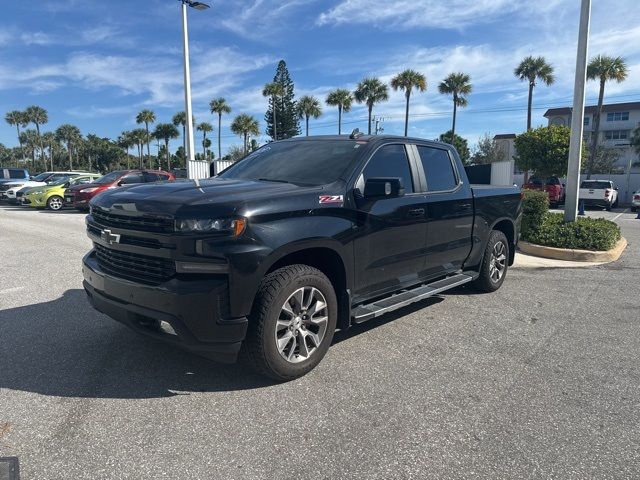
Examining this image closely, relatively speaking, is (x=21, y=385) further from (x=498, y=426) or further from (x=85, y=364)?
(x=498, y=426)

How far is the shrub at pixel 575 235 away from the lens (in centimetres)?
923

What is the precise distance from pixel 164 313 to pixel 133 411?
68 cm

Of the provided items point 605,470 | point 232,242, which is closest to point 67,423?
point 232,242

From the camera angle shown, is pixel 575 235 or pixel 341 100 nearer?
pixel 575 235

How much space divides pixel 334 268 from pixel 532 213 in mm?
7407

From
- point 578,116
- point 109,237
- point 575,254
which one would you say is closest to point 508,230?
point 575,254

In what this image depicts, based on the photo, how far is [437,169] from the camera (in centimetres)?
530

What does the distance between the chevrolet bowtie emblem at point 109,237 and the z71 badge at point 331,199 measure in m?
1.54

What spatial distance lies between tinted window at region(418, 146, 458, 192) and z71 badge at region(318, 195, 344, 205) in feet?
4.90

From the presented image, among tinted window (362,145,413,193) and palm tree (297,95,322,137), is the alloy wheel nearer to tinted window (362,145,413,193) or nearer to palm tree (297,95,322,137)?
tinted window (362,145,413,193)

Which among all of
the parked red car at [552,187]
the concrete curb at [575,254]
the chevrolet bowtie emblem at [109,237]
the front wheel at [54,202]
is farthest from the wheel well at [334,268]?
the parked red car at [552,187]

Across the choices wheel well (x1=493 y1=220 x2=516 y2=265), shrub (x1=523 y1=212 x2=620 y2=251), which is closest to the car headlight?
wheel well (x1=493 y1=220 x2=516 y2=265)

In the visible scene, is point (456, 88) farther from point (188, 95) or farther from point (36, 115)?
point (36, 115)

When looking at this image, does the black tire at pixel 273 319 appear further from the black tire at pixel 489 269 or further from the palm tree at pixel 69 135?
the palm tree at pixel 69 135
